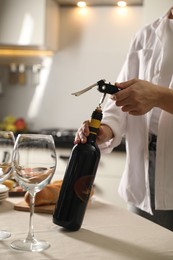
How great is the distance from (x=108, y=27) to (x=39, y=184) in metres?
2.29

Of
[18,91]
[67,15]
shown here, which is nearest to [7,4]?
[67,15]

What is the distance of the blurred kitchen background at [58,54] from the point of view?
9.25 ft

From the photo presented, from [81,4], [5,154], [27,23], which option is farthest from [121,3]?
[5,154]

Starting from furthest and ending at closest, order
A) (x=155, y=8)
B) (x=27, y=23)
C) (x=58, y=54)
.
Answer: (x=58, y=54)
(x=27, y=23)
(x=155, y=8)

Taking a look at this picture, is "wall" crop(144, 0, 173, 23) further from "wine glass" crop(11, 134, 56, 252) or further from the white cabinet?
"wine glass" crop(11, 134, 56, 252)

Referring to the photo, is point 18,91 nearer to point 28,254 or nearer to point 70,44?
point 70,44

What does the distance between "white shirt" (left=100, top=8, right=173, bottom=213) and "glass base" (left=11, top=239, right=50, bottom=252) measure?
55 cm

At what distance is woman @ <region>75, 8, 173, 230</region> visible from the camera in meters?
1.29

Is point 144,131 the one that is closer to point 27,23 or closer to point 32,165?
point 32,165

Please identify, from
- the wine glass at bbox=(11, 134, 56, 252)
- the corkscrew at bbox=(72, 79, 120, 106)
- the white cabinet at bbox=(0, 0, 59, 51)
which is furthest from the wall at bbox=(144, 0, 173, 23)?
the wine glass at bbox=(11, 134, 56, 252)

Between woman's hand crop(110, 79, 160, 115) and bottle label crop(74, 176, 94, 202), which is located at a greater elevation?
woman's hand crop(110, 79, 160, 115)

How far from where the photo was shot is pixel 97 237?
0.86m

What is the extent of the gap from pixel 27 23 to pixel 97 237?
2.17 m

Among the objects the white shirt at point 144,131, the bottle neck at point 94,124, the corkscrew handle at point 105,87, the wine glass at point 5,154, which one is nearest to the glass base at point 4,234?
the wine glass at point 5,154
